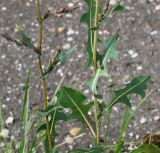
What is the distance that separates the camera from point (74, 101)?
1354 millimetres

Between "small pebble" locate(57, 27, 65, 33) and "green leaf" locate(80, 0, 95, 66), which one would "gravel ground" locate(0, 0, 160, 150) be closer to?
"small pebble" locate(57, 27, 65, 33)

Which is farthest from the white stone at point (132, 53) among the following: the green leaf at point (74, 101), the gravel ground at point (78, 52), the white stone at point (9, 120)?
the green leaf at point (74, 101)

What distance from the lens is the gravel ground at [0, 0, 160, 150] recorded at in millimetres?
2265

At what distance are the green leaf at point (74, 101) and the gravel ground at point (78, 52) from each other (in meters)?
0.72

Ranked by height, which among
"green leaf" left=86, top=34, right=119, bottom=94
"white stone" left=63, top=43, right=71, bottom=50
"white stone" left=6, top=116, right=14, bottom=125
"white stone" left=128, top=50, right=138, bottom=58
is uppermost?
"green leaf" left=86, top=34, right=119, bottom=94

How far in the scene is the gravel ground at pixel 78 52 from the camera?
2265 millimetres

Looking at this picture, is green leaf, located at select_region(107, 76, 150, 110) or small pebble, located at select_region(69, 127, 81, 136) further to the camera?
small pebble, located at select_region(69, 127, 81, 136)

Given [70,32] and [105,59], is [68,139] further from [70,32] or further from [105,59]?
[105,59]

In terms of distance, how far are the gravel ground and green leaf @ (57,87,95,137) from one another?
2.35 feet

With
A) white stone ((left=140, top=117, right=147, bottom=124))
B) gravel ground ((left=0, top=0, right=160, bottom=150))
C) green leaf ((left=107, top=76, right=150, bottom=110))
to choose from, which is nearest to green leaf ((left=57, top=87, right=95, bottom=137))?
green leaf ((left=107, top=76, right=150, bottom=110))

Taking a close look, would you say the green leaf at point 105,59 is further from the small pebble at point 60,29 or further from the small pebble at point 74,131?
the small pebble at point 60,29

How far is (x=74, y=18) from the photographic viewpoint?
271 cm

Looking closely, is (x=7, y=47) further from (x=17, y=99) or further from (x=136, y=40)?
(x=136, y=40)

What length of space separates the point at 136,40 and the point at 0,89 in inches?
27.6
